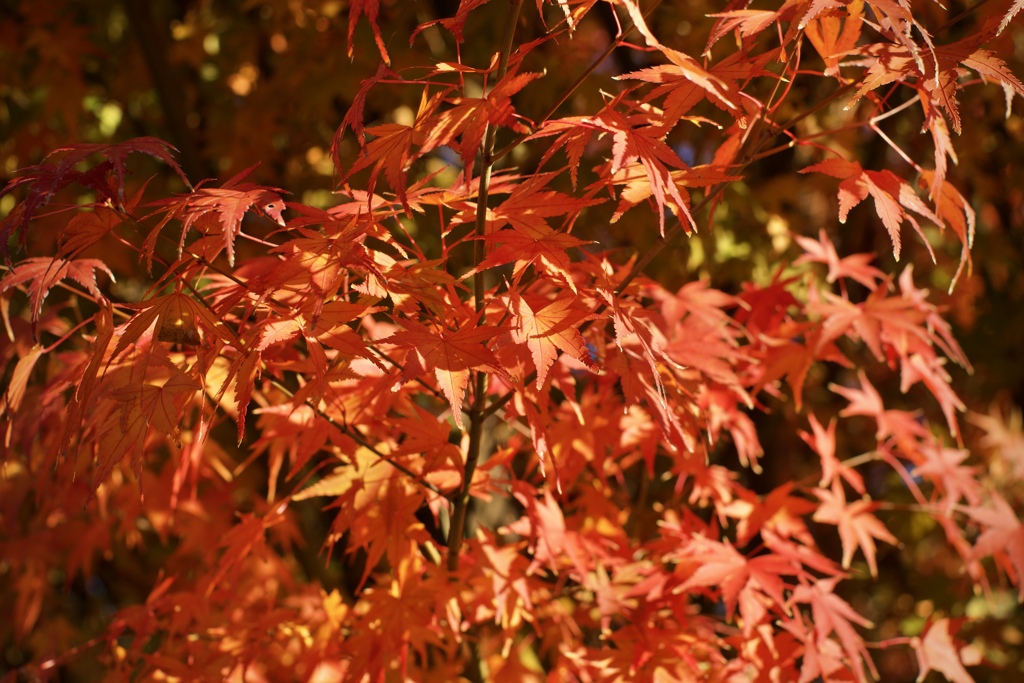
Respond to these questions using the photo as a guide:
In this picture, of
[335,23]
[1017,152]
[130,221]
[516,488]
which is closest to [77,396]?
[130,221]

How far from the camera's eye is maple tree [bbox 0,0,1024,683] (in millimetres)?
857

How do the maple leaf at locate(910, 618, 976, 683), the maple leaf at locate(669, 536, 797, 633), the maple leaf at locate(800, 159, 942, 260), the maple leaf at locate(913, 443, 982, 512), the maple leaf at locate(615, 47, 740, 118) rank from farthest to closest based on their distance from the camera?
the maple leaf at locate(913, 443, 982, 512), the maple leaf at locate(910, 618, 976, 683), the maple leaf at locate(669, 536, 797, 633), the maple leaf at locate(800, 159, 942, 260), the maple leaf at locate(615, 47, 740, 118)

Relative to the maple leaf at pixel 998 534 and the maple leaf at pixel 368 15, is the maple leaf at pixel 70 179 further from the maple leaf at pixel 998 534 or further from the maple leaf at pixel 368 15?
the maple leaf at pixel 998 534

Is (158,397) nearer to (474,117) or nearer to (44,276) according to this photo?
(44,276)

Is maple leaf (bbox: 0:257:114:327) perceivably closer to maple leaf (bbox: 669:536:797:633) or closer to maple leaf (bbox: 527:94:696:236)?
maple leaf (bbox: 527:94:696:236)

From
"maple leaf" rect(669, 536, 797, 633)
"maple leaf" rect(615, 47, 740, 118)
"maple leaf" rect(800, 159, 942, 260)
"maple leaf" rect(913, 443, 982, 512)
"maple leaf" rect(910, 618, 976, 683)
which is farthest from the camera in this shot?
"maple leaf" rect(913, 443, 982, 512)

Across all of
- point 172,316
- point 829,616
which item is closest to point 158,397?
point 172,316

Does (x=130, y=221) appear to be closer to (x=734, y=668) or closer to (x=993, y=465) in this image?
(x=734, y=668)

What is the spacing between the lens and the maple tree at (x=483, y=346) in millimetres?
857

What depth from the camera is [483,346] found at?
3.00ft

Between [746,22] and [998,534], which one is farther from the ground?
[746,22]

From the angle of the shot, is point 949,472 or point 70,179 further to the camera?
point 949,472

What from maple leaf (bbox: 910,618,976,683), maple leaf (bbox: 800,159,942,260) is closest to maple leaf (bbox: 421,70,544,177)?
maple leaf (bbox: 800,159,942,260)

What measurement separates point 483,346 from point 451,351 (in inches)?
2.0
